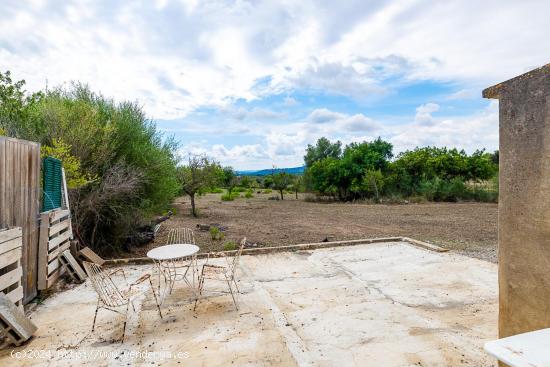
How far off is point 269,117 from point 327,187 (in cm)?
1270

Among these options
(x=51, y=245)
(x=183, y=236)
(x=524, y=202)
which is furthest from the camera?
(x=183, y=236)

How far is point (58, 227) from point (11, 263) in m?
1.70

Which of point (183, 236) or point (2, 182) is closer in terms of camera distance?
point (2, 182)

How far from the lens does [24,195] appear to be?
4.44m

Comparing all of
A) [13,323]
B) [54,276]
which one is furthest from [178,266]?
[13,323]

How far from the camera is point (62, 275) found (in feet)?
18.7

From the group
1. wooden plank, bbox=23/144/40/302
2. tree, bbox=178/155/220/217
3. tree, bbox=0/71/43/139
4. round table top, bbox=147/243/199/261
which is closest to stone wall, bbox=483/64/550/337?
round table top, bbox=147/243/199/261

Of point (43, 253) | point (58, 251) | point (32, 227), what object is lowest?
point (58, 251)

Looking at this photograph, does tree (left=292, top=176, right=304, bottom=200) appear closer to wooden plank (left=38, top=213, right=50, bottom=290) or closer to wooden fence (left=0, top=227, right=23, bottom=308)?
wooden plank (left=38, top=213, right=50, bottom=290)

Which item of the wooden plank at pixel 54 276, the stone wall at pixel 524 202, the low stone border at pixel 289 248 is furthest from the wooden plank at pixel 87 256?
the stone wall at pixel 524 202

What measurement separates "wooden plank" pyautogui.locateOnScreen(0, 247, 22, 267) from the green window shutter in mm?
1343

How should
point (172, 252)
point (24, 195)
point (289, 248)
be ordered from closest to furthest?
point (24, 195), point (172, 252), point (289, 248)

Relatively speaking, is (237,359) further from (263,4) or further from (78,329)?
(263,4)

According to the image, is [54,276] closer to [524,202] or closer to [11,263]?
[11,263]
